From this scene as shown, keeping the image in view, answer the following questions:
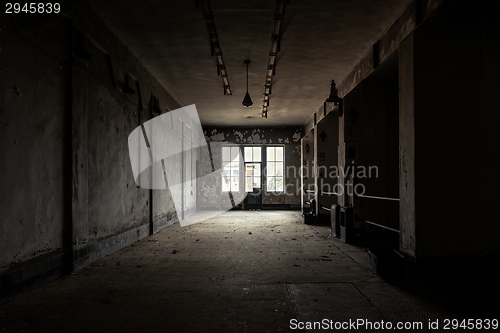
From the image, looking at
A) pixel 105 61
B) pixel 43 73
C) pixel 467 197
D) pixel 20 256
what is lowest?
pixel 20 256

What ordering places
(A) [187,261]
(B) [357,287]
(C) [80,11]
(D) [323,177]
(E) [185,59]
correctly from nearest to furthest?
(B) [357,287]
(C) [80,11]
(A) [187,261]
(E) [185,59]
(D) [323,177]

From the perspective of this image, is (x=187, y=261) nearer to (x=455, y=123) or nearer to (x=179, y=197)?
(x=455, y=123)

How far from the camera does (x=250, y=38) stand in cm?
568

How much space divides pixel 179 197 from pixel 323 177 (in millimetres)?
4206

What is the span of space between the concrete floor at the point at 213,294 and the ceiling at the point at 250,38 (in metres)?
3.37

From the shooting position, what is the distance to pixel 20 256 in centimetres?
325

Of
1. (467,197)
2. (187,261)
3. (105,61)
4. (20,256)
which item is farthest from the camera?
(105,61)

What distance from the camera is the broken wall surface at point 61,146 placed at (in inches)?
125

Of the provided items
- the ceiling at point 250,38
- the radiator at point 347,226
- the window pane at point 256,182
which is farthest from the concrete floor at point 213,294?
the window pane at point 256,182

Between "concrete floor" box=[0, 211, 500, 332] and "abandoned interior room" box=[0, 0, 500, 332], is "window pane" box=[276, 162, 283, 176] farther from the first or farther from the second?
"concrete floor" box=[0, 211, 500, 332]

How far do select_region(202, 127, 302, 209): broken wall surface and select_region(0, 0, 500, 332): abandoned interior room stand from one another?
7160 mm

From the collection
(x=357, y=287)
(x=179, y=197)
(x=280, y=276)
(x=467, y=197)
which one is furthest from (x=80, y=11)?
(x=179, y=197)

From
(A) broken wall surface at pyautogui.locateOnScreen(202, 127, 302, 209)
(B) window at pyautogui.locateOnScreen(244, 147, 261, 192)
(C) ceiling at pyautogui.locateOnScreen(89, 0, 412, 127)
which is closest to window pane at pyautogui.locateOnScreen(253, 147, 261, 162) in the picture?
(B) window at pyautogui.locateOnScreen(244, 147, 261, 192)

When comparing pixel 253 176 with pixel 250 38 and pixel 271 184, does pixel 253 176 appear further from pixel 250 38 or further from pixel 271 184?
pixel 250 38
